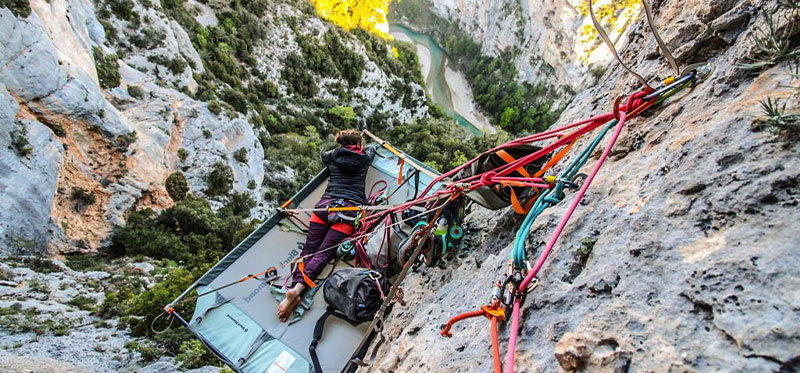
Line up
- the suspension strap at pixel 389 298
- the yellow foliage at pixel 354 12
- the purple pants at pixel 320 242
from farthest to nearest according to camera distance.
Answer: the yellow foliage at pixel 354 12 → the purple pants at pixel 320 242 → the suspension strap at pixel 389 298

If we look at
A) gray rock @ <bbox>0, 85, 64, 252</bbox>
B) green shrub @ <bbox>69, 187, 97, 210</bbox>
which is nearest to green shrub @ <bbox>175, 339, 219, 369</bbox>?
gray rock @ <bbox>0, 85, 64, 252</bbox>

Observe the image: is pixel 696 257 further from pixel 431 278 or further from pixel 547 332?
pixel 431 278

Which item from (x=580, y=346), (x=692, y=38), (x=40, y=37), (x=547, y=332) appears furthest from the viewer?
(x=40, y=37)

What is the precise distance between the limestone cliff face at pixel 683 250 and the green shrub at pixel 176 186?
A: 31.1 ft

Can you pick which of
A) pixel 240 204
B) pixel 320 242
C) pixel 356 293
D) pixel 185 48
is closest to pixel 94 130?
pixel 240 204

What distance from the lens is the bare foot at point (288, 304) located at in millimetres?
3707

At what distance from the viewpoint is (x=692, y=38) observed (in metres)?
1.78

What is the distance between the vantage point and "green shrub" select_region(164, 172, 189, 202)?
30.3 ft

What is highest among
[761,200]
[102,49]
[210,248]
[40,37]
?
[102,49]

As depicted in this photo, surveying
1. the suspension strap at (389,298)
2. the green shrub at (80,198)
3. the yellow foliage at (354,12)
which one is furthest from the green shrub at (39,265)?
the yellow foliage at (354,12)

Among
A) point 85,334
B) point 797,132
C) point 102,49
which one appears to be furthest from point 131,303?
point 102,49

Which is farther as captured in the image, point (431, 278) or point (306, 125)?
point (306, 125)

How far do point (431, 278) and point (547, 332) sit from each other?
57.1 inches

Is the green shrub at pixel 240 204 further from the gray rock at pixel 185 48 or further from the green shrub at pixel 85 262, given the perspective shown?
the gray rock at pixel 185 48
